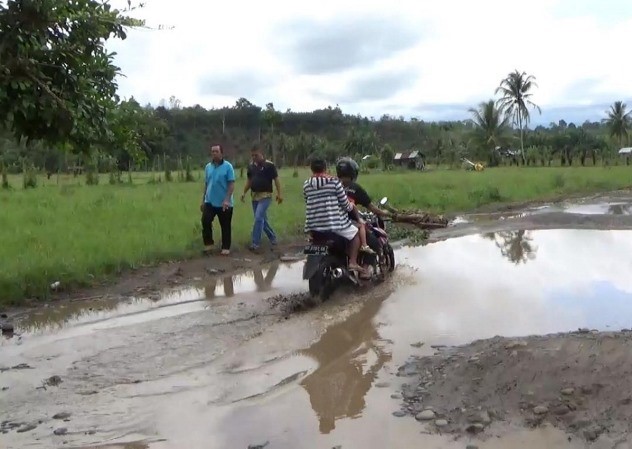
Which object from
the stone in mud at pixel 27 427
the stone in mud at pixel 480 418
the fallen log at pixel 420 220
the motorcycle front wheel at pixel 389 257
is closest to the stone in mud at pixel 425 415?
the stone in mud at pixel 480 418

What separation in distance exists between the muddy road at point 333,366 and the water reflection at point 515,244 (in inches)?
64.2

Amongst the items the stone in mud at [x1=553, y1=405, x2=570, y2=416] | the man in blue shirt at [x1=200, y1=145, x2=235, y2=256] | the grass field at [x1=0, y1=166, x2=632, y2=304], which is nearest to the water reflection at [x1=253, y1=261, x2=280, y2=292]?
the man in blue shirt at [x1=200, y1=145, x2=235, y2=256]

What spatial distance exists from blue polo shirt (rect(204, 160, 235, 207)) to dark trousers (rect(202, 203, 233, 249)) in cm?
10

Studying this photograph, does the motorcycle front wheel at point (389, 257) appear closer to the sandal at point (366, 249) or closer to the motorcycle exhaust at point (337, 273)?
the sandal at point (366, 249)

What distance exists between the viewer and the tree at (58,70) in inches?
174

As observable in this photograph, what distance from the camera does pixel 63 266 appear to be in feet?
31.3

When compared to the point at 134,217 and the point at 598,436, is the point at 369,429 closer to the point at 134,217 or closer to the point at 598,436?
the point at 598,436

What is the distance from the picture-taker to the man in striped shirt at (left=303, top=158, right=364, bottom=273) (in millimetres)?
8164

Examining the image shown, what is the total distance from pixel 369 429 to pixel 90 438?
1810 millimetres

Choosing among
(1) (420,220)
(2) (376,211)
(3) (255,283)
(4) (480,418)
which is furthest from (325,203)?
(1) (420,220)

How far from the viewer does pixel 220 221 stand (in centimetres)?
1162

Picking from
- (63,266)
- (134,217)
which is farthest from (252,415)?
(134,217)

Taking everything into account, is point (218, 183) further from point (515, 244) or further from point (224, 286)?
point (515, 244)

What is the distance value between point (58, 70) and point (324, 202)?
152 inches
